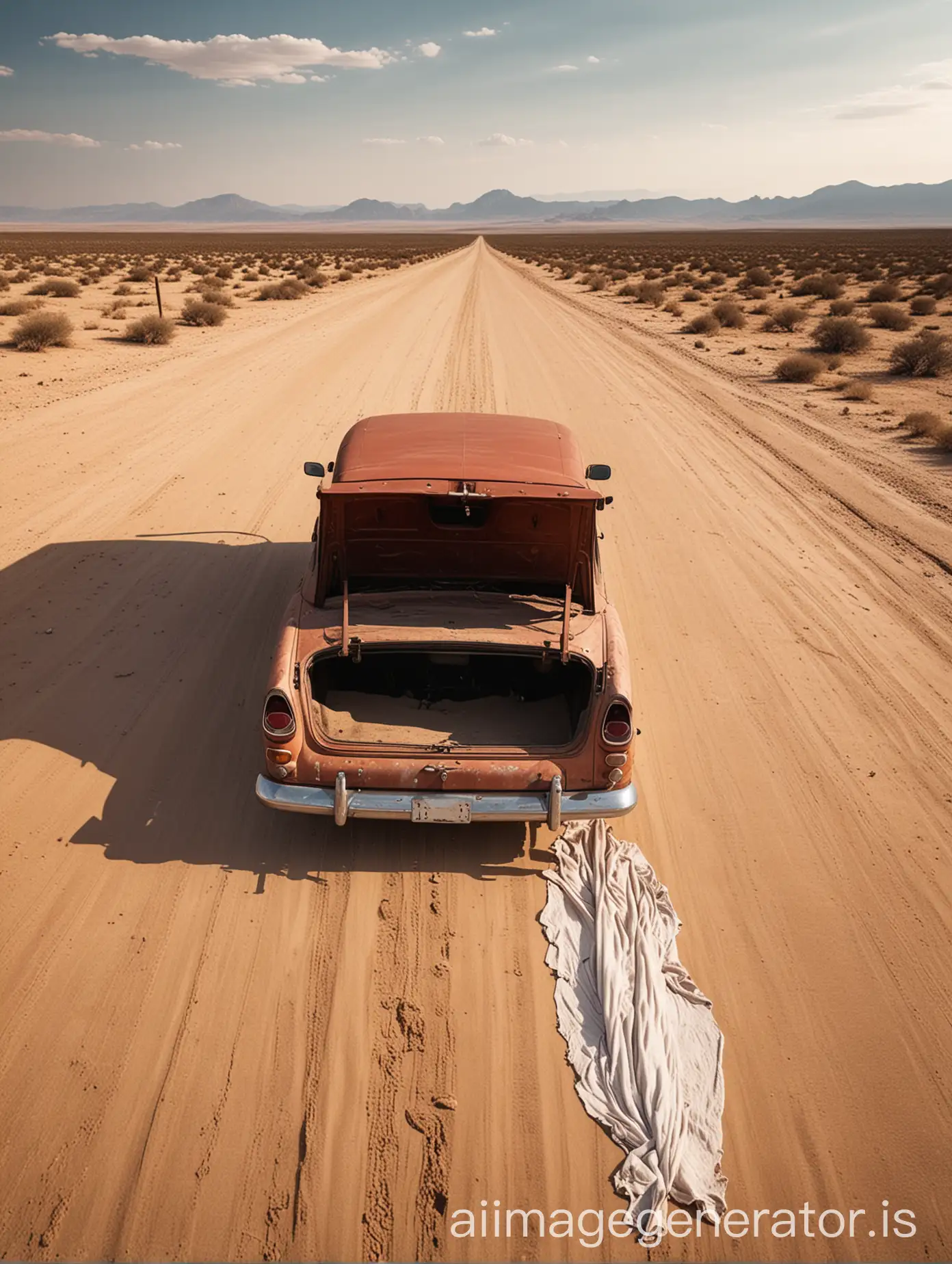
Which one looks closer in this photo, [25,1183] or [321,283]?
[25,1183]

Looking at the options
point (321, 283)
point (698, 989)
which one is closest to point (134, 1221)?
point (698, 989)

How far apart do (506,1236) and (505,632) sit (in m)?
2.76

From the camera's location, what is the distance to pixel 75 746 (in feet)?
17.9

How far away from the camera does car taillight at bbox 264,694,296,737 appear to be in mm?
4184

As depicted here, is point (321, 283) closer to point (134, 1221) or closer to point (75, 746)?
point (75, 746)

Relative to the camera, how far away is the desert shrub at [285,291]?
32.6 m

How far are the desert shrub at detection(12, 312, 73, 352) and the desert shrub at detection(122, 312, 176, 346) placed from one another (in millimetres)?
1885

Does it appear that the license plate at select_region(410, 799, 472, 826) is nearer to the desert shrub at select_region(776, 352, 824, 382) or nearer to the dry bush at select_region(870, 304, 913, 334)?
the desert shrub at select_region(776, 352, 824, 382)

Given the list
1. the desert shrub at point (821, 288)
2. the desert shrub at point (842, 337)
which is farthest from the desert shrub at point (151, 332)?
the desert shrub at point (821, 288)

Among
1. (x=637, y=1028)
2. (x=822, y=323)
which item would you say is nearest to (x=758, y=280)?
(x=822, y=323)

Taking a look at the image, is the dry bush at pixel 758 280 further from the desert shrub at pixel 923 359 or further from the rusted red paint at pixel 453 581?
the rusted red paint at pixel 453 581

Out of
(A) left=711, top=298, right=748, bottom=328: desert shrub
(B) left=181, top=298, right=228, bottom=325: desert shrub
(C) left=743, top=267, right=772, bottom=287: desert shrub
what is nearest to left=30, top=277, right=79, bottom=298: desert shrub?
(B) left=181, top=298, right=228, bottom=325: desert shrub

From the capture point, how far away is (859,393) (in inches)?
629

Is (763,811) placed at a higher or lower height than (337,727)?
lower
